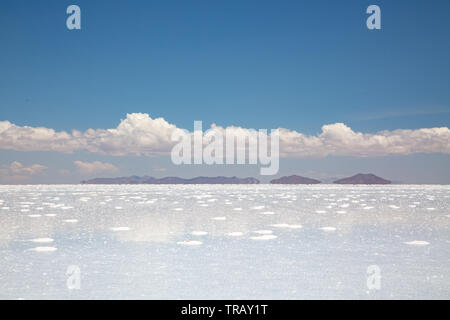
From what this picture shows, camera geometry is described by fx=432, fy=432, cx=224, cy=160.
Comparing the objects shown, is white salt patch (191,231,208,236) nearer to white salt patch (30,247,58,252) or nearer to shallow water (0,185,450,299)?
shallow water (0,185,450,299)

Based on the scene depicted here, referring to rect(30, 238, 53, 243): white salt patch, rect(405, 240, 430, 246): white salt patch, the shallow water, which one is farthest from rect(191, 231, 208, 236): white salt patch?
rect(405, 240, 430, 246): white salt patch

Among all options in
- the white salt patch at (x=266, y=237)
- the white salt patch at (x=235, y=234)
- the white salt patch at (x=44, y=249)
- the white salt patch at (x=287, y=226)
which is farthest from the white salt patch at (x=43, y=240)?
the white salt patch at (x=287, y=226)

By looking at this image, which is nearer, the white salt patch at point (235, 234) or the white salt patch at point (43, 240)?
the white salt patch at point (43, 240)

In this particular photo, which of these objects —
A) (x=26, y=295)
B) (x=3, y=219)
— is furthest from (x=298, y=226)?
(x=3, y=219)

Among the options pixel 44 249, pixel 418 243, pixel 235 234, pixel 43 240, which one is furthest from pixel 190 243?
pixel 418 243

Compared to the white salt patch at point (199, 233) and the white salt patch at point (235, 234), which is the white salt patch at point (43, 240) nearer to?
the white salt patch at point (199, 233)

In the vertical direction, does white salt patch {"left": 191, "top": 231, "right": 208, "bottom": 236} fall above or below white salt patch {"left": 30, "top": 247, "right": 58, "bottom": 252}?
below

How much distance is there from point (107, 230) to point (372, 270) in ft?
18.3

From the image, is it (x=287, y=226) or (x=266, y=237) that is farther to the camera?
(x=287, y=226)

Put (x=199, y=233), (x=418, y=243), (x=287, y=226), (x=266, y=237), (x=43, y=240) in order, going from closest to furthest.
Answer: (x=418, y=243) → (x=43, y=240) → (x=266, y=237) → (x=199, y=233) → (x=287, y=226)

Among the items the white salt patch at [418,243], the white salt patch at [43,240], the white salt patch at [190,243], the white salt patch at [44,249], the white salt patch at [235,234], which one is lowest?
the white salt patch at [235,234]

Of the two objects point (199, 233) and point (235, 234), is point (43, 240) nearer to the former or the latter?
point (199, 233)

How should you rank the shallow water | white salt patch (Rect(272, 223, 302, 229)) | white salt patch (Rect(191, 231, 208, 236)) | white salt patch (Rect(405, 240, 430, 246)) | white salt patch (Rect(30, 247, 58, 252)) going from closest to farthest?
the shallow water
white salt patch (Rect(30, 247, 58, 252))
white salt patch (Rect(405, 240, 430, 246))
white salt patch (Rect(191, 231, 208, 236))
white salt patch (Rect(272, 223, 302, 229))

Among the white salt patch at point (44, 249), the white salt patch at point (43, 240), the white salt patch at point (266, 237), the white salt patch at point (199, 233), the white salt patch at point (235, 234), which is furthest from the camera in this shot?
the white salt patch at point (199, 233)
